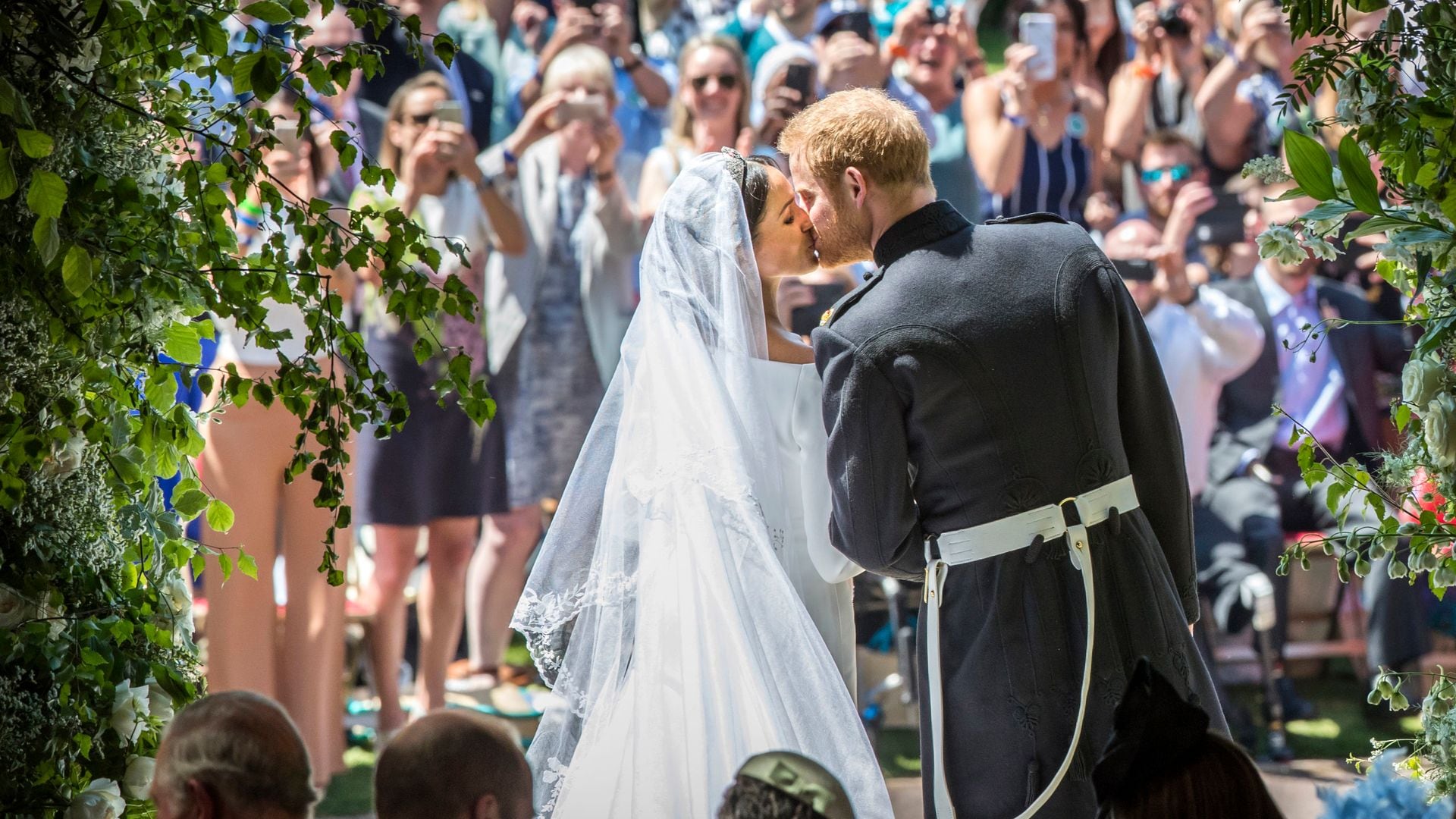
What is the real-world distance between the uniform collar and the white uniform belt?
42cm

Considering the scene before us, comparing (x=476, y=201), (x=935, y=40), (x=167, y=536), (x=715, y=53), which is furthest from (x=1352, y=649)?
(x=167, y=536)

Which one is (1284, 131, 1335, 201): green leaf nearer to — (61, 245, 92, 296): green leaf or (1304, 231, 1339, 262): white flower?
(1304, 231, 1339, 262): white flower

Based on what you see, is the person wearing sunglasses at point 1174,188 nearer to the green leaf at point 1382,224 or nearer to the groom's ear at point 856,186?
the groom's ear at point 856,186

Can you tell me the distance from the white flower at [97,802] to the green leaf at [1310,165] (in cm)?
158

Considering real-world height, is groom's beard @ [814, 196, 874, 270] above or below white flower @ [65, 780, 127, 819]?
above

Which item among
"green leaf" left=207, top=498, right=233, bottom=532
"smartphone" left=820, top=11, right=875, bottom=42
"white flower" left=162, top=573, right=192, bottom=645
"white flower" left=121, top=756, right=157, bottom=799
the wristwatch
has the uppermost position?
"smartphone" left=820, top=11, right=875, bottom=42

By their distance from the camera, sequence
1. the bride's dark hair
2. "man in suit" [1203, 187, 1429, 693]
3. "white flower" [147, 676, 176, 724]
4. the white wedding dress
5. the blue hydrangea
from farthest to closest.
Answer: "man in suit" [1203, 187, 1429, 693] < the bride's dark hair < the white wedding dress < "white flower" [147, 676, 176, 724] < the blue hydrangea

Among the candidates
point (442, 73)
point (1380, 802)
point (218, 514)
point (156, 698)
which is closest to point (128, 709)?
point (156, 698)

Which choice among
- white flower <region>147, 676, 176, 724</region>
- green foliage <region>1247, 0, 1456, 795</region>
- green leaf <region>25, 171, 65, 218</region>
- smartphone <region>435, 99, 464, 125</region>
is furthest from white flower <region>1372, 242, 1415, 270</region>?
smartphone <region>435, 99, 464, 125</region>

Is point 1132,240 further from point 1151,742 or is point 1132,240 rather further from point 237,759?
point 237,759

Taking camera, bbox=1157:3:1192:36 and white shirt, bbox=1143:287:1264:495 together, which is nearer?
white shirt, bbox=1143:287:1264:495

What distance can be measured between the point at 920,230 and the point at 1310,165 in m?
0.65

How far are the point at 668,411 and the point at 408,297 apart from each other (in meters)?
0.67

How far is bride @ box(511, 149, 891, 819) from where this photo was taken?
87.6 inches
